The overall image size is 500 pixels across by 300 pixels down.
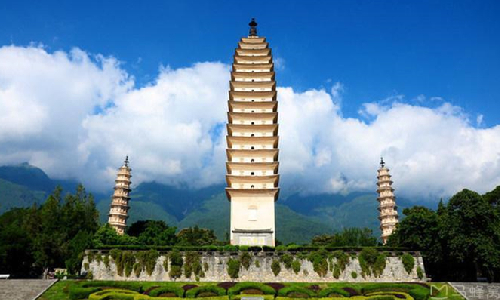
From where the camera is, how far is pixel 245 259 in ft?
101

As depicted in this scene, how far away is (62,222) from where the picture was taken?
38438 millimetres

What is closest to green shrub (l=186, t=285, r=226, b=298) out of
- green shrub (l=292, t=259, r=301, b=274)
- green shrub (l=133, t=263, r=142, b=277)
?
green shrub (l=133, t=263, r=142, b=277)

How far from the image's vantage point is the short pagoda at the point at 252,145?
3878cm

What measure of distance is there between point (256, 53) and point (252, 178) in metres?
16.8

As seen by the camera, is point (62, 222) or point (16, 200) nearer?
point (62, 222)

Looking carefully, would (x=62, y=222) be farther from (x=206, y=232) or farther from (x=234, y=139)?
(x=206, y=232)

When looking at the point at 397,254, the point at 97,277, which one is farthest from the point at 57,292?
the point at 397,254

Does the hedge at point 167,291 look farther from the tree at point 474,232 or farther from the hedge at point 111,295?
the tree at point 474,232

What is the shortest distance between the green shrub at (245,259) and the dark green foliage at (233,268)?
40cm

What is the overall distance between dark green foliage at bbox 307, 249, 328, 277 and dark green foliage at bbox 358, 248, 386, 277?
2692mm

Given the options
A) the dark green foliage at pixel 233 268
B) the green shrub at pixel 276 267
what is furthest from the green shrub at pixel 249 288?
the green shrub at pixel 276 267

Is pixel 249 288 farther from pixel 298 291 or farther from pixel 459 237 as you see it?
pixel 459 237

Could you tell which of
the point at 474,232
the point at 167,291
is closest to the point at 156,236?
the point at 167,291

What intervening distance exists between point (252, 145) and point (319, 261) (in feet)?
53.3
